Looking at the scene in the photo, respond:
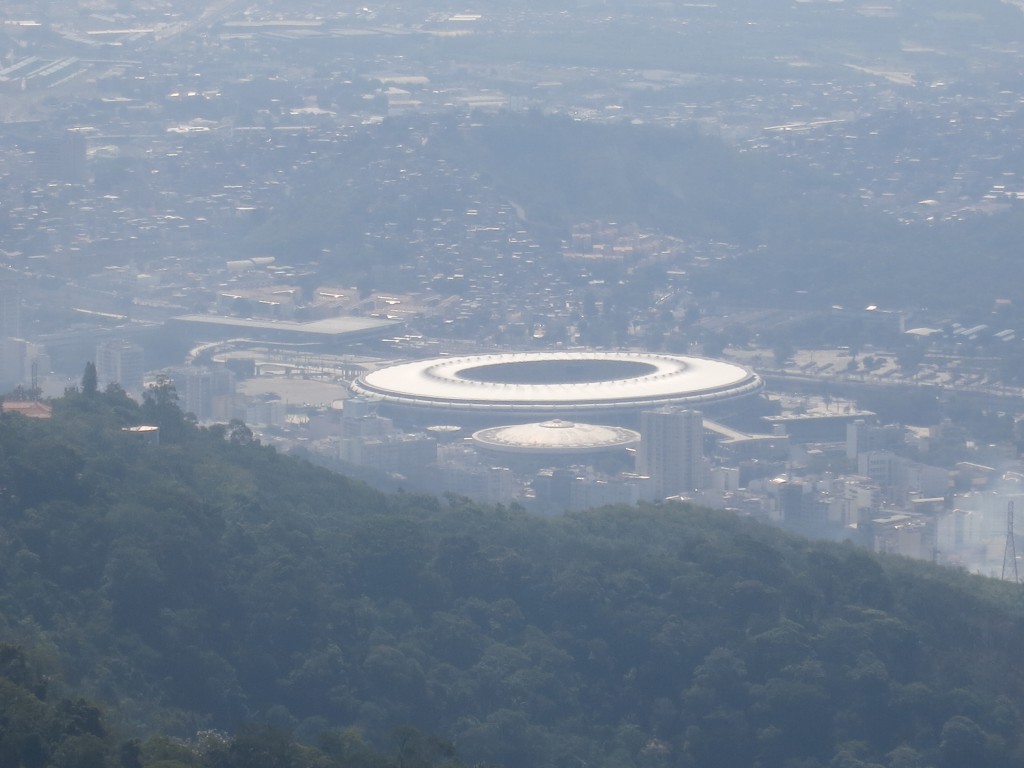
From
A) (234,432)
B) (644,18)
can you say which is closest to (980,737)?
(234,432)

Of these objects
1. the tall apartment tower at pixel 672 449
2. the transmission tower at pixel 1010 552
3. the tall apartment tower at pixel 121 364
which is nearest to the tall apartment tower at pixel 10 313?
the tall apartment tower at pixel 121 364

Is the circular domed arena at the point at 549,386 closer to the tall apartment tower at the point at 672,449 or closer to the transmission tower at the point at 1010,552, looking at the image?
the tall apartment tower at the point at 672,449

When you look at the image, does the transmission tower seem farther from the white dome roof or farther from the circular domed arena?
the circular domed arena

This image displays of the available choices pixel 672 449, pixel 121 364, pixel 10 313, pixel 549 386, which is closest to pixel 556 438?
pixel 672 449

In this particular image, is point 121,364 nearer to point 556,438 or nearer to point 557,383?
point 557,383

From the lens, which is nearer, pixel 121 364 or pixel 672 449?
pixel 672 449
